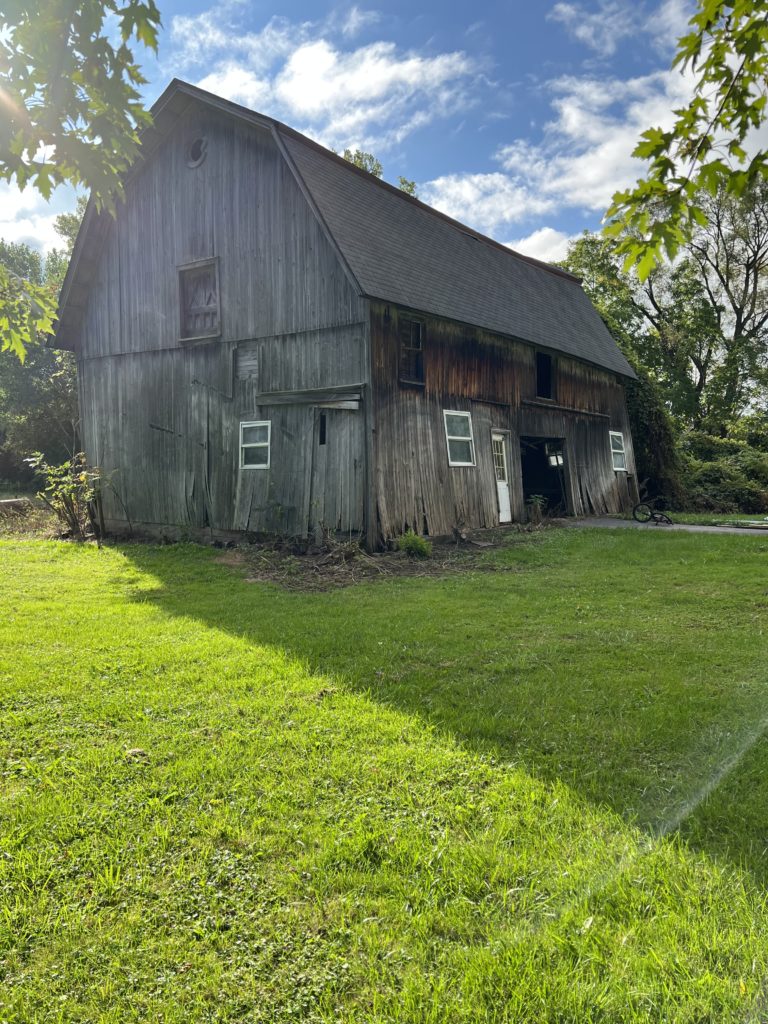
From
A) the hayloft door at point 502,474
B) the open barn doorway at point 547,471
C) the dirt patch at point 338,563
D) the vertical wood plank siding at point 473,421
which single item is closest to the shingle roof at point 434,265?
the vertical wood plank siding at point 473,421

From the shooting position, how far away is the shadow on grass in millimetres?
3467

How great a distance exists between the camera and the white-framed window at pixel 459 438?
14.5 metres

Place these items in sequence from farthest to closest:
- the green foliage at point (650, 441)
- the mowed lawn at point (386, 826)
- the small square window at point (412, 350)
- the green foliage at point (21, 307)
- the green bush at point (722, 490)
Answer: the green foliage at point (650, 441), the green bush at point (722, 490), the small square window at point (412, 350), the green foliage at point (21, 307), the mowed lawn at point (386, 826)

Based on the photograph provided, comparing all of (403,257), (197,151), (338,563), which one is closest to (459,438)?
(403,257)

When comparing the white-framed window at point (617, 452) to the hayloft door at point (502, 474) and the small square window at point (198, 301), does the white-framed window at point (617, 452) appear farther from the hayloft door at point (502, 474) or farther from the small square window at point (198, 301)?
the small square window at point (198, 301)

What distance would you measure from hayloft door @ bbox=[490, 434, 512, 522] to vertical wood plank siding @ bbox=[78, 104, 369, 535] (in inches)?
194

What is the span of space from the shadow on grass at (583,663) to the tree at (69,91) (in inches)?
168

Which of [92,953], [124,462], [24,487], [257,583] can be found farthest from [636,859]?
[24,487]

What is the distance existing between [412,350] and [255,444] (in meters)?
4.00

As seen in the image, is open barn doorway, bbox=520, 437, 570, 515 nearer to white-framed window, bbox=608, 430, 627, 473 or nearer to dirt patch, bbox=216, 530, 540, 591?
white-framed window, bbox=608, 430, 627, 473

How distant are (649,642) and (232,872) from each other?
4.61 m

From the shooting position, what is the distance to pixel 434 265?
15.5 metres

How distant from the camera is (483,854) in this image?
2.85 meters

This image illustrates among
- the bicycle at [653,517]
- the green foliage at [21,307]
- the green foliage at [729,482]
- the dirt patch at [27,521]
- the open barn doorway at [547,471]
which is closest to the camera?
the green foliage at [21,307]
